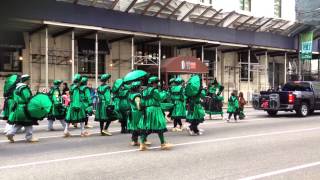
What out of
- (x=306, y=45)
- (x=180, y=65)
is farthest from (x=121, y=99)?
(x=306, y=45)

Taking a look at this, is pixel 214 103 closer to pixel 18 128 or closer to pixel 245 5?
pixel 18 128

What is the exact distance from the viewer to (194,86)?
40.9ft

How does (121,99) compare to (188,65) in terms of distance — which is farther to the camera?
(188,65)

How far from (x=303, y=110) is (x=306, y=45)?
18354 mm

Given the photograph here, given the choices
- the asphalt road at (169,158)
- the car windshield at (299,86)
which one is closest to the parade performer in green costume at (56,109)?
the asphalt road at (169,158)

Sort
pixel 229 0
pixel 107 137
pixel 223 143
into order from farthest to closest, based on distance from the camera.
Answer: pixel 229 0 → pixel 107 137 → pixel 223 143

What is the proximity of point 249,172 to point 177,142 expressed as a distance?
408 cm

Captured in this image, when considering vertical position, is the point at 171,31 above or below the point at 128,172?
above

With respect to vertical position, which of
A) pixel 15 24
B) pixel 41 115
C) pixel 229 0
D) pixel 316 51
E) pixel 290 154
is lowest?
pixel 290 154

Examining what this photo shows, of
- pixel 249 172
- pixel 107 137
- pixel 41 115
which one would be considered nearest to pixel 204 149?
pixel 249 172

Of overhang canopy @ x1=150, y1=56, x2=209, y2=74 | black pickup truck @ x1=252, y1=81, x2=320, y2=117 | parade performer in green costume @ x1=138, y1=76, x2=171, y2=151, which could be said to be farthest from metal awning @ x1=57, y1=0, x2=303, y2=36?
parade performer in green costume @ x1=138, y1=76, x2=171, y2=151

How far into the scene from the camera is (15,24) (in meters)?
1.02

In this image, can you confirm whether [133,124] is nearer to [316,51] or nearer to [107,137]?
[107,137]

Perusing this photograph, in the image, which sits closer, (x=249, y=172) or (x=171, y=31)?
(x=249, y=172)
